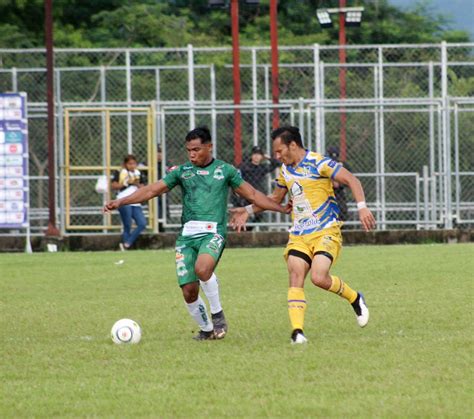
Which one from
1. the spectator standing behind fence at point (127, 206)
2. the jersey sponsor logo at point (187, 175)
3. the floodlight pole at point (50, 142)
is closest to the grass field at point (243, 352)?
the jersey sponsor logo at point (187, 175)

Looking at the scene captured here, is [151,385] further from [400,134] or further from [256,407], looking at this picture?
[400,134]

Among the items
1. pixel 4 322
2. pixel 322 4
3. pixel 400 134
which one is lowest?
pixel 4 322

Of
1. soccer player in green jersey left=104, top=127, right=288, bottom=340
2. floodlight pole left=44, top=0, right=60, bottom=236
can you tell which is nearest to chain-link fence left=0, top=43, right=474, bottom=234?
floodlight pole left=44, top=0, right=60, bottom=236

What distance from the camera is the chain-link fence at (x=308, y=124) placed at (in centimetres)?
2783

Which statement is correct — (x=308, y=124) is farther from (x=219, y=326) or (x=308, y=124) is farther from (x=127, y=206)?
(x=219, y=326)

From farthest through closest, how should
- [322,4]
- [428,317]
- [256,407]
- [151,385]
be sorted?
[322,4] → [428,317] → [151,385] → [256,407]

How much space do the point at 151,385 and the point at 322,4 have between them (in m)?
44.6

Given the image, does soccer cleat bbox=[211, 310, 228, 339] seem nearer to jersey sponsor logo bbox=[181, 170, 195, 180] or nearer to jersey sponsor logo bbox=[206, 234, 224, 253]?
jersey sponsor logo bbox=[206, 234, 224, 253]

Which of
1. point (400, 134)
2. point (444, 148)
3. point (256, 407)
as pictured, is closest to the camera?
point (256, 407)

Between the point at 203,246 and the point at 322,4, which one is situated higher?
the point at 322,4

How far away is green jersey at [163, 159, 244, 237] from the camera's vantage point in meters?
11.8

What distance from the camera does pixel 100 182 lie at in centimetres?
2758

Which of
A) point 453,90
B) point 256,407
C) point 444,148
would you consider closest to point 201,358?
point 256,407

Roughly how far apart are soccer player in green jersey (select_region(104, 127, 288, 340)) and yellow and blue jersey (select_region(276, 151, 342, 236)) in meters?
0.21
